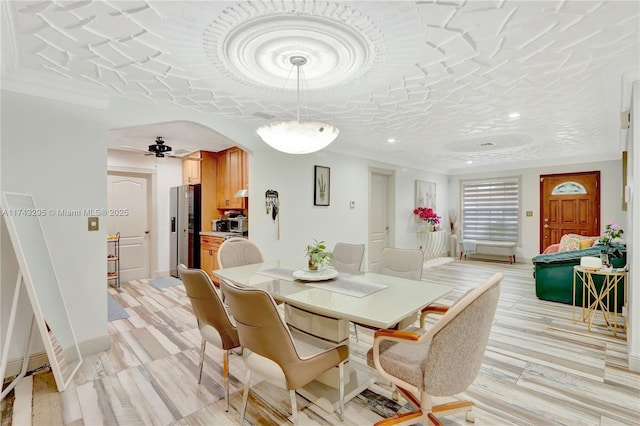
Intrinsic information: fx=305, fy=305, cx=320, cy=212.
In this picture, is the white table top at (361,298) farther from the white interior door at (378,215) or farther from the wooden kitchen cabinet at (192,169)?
the white interior door at (378,215)

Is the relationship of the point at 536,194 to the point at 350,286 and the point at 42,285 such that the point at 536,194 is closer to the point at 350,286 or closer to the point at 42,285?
the point at 350,286

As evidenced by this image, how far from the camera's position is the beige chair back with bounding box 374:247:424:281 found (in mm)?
2702

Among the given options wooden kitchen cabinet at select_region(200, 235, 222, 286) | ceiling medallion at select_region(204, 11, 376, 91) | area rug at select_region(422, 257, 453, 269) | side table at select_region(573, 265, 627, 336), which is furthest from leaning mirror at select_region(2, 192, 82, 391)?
area rug at select_region(422, 257, 453, 269)

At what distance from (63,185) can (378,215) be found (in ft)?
16.5

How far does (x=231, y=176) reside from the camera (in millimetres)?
5035

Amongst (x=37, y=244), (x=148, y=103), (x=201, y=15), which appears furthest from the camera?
(x=148, y=103)

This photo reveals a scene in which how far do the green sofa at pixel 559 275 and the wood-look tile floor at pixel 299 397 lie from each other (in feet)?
2.81

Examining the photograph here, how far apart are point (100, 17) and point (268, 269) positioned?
205cm

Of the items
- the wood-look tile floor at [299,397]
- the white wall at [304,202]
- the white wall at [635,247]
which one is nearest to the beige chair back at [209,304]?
the wood-look tile floor at [299,397]

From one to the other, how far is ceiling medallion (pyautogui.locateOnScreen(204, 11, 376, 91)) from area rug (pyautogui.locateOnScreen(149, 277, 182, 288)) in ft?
13.2

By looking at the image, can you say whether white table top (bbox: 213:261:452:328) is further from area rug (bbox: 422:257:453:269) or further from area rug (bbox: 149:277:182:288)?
area rug (bbox: 422:257:453:269)

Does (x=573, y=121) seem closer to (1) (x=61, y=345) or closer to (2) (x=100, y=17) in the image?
(2) (x=100, y=17)

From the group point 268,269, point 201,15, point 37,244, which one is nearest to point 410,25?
point 201,15

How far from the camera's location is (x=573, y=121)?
3766 millimetres
